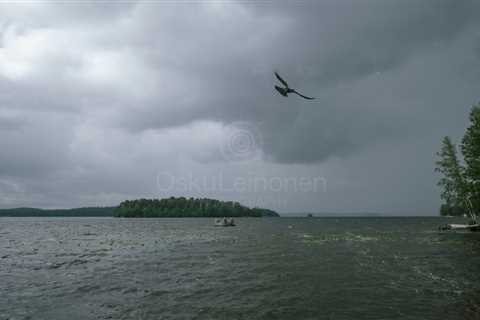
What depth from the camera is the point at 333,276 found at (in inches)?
965

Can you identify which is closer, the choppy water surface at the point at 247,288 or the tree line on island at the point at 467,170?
the choppy water surface at the point at 247,288

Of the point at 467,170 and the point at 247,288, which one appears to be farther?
the point at 467,170

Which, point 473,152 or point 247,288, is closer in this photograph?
point 247,288

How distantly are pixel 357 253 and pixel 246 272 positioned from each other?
1736 centimetres

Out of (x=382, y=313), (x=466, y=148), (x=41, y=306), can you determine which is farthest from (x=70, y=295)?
(x=466, y=148)

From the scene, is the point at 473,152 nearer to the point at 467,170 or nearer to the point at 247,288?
the point at 467,170

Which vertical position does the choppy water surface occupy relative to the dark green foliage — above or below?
below

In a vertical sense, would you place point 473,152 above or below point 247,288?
above

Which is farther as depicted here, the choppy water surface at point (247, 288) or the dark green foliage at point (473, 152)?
the dark green foliage at point (473, 152)

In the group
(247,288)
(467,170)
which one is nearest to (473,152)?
(467,170)

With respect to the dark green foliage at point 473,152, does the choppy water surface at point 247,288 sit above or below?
below

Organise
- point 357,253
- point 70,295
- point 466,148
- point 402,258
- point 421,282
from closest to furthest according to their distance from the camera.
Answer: point 70,295, point 421,282, point 402,258, point 357,253, point 466,148

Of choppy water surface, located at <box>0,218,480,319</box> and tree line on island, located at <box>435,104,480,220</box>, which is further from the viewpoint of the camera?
tree line on island, located at <box>435,104,480,220</box>

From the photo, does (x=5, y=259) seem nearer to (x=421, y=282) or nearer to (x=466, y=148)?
(x=421, y=282)
